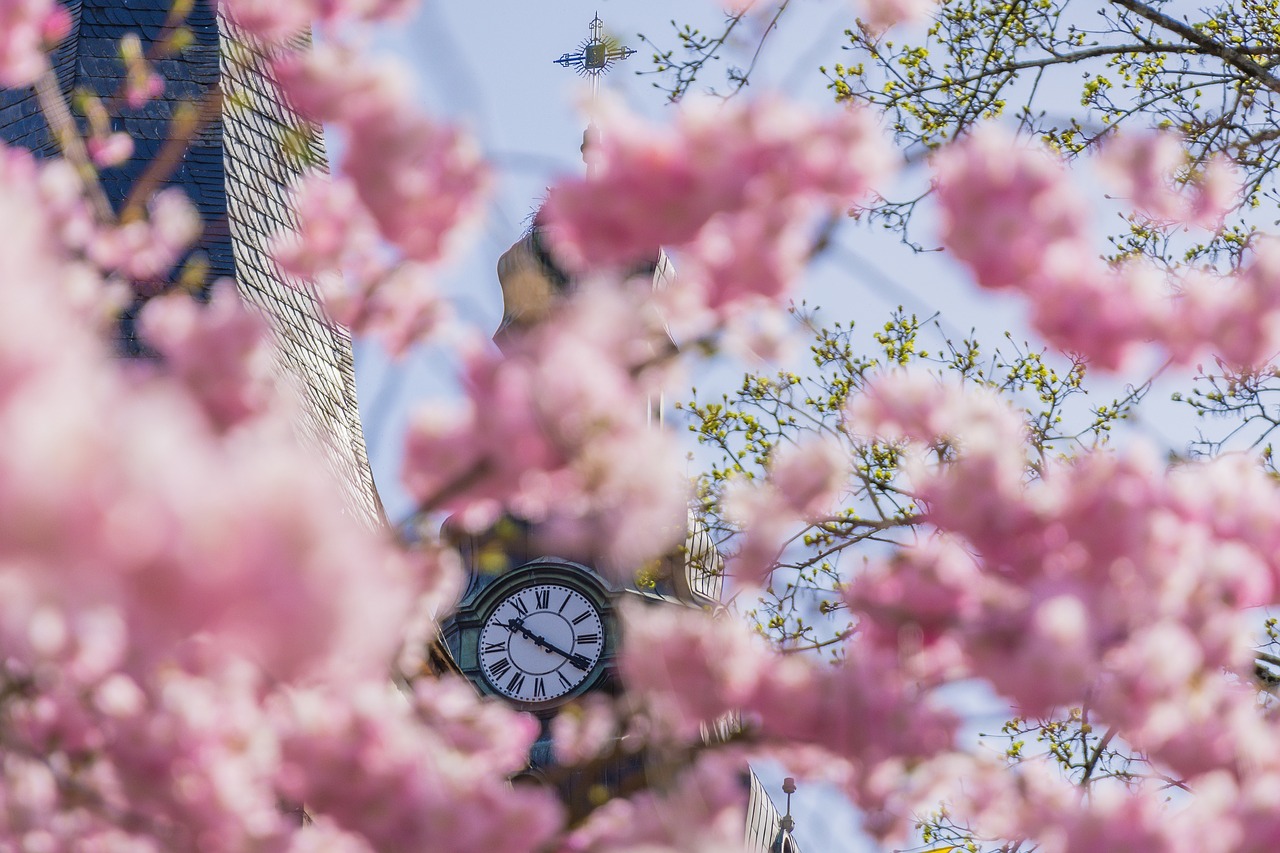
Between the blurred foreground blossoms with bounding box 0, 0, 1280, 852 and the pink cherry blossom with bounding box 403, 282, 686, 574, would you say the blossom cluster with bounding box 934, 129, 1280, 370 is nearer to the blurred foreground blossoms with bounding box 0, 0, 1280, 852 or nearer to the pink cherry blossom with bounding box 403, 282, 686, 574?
the blurred foreground blossoms with bounding box 0, 0, 1280, 852

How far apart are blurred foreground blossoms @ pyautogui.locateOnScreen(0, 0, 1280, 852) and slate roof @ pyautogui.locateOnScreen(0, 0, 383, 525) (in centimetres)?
1174

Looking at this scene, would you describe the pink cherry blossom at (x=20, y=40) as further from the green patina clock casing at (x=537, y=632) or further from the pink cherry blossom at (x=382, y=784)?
the green patina clock casing at (x=537, y=632)

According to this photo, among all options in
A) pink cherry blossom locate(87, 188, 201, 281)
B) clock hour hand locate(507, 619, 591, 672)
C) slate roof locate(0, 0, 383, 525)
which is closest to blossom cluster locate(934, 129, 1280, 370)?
pink cherry blossom locate(87, 188, 201, 281)

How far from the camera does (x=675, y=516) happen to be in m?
2.77

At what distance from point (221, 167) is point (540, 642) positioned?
24.6 ft

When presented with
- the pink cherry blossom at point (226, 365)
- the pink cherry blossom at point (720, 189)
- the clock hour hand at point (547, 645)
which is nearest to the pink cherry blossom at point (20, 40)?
the pink cherry blossom at point (226, 365)

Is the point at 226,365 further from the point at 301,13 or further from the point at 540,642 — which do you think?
the point at 540,642

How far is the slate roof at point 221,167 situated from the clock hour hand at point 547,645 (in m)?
3.53

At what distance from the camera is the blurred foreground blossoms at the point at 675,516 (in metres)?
2.29

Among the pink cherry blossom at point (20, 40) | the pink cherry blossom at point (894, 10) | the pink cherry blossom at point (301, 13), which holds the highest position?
the pink cherry blossom at point (894, 10)

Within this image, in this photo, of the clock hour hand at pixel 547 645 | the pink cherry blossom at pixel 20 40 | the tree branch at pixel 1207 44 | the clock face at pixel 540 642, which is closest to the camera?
the pink cherry blossom at pixel 20 40

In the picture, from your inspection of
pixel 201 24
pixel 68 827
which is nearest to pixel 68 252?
pixel 68 827

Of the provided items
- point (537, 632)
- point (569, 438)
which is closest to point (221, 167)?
point (537, 632)

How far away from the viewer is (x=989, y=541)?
2.63 meters
